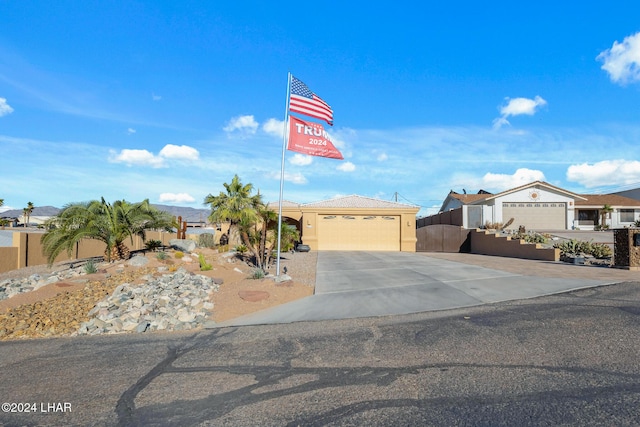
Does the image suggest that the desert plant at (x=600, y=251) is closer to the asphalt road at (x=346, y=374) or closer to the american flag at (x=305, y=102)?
the asphalt road at (x=346, y=374)

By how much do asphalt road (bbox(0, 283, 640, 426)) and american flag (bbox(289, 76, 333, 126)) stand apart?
25.4 feet

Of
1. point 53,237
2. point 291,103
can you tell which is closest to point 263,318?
point 291,103

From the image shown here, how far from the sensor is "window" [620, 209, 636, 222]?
141ft

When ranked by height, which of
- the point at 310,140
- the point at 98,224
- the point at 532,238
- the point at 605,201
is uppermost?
the point at 605,201

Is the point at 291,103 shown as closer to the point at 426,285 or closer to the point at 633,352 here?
the point at 426,285

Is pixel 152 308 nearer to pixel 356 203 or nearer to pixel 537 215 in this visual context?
pixel 356 203

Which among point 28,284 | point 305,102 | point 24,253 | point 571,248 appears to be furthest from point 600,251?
point 24,253

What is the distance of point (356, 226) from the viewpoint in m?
31.4

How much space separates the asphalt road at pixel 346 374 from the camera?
4.19m

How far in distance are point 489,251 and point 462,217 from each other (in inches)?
304

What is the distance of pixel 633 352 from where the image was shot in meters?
5.88

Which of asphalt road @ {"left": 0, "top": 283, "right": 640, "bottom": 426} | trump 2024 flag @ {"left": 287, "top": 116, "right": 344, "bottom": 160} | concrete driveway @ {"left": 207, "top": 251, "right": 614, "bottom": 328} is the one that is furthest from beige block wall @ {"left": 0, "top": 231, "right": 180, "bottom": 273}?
asphalt road @ {"left": 0, "top": 283, "right": 640, "bottom": 426}

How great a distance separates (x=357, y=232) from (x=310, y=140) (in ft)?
60.0

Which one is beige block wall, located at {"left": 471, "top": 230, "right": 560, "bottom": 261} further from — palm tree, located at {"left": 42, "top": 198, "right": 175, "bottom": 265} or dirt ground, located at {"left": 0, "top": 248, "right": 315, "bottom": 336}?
palm tree, located at {"left": 42, "top": 198, "right": 175, "bottom": 265}
